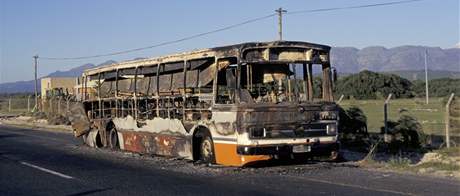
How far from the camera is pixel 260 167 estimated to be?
1470 centimetres

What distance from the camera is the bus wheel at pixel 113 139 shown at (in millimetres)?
21172

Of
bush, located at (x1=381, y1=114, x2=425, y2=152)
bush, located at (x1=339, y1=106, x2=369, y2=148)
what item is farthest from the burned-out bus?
bush, located at (x1=339, y1=106, x2=369, y2=148)

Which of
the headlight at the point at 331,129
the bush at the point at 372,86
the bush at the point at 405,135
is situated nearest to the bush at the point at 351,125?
the bush at the point at 405,135

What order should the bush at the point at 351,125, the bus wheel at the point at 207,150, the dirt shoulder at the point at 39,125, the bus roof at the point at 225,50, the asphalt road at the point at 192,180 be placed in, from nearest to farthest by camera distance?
the asphalt road at the point at 192,180, the bus roof at the point at 225,50, the bus wheel at the point at 207,150, the bush at the point at 351,125, the dirt shoulder at the point at 39,125

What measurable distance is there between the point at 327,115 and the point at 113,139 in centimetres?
899

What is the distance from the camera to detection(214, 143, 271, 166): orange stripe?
13.9 m

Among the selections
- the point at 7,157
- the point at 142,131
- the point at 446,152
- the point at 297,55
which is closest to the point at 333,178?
the point at 297,55

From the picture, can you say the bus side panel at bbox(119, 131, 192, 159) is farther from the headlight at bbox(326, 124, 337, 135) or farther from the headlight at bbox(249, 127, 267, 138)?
the headlight at bbox(326, 124, 337, 135)

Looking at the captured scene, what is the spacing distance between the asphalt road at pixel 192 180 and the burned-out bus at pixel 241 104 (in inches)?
18.8

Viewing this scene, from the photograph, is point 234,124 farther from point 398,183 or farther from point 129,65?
point 129,65

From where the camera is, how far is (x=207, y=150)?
15.5 metres

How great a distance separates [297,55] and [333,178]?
10.8 feet

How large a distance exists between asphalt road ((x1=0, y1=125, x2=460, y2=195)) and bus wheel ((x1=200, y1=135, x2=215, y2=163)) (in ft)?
0.93

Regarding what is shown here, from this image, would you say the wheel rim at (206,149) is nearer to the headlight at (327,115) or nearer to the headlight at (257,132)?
the headlight at (257,132)
